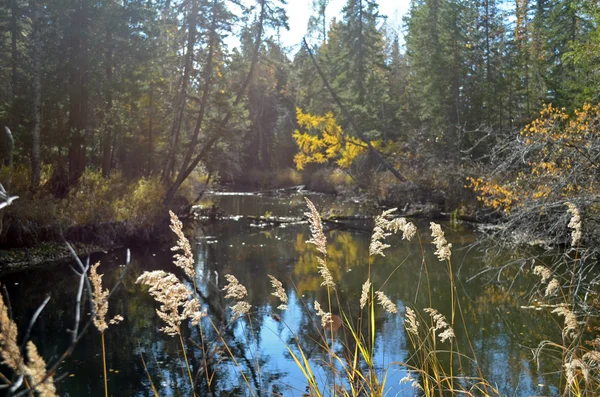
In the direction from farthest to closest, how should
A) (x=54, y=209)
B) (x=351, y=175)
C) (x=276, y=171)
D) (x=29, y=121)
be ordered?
(x=276, y=171)
(x=351, y=175)
(x=29, y=121)
(x=54, y=209)

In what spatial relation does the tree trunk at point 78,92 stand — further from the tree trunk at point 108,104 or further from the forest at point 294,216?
the tree trunk at point 108,104

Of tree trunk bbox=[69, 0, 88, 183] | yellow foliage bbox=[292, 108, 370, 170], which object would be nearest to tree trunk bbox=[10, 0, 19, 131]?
tree trunk bbox=[69, 0, 88, 183]

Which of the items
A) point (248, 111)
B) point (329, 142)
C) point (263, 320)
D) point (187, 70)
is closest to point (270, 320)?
point (263, 320)

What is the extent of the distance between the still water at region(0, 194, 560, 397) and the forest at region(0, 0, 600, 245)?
1.70 meters

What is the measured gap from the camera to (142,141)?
72.0 feet

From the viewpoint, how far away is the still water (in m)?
6.35

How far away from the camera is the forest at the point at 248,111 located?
1262cm

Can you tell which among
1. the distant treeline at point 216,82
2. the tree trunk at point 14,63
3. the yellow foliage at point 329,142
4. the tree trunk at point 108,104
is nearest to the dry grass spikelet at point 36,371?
the distant treeline at point 216,82

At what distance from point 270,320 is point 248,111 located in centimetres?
1532

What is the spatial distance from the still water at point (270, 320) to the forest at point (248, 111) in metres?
1.70

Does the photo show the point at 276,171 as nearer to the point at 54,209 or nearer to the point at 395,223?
the point at 54,209

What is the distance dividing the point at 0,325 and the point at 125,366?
588cm

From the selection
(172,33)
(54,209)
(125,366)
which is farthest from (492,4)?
(125,366)

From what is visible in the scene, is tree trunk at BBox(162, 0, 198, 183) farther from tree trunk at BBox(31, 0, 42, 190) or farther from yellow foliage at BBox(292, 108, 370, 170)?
yellow foliage at BBox(292, 108, 370, 170)
